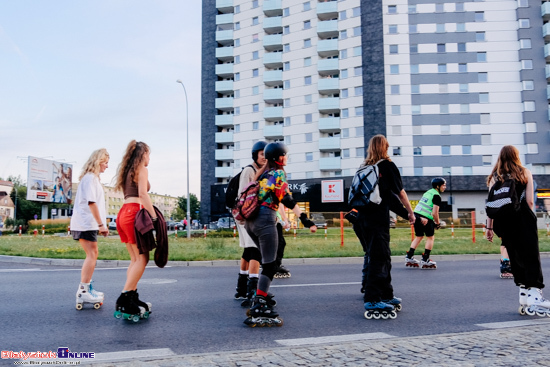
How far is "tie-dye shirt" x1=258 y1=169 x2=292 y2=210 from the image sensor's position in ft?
15.9

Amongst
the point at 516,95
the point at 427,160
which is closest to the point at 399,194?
the point at 427,160

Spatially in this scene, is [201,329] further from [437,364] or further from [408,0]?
[408,0]

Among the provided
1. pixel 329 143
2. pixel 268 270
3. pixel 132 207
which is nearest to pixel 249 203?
pixel 268 270

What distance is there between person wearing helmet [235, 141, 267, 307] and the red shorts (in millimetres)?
1176

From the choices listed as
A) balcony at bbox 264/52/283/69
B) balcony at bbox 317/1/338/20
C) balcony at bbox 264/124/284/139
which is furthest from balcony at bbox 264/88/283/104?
balcony at bbox 317/1/338/20

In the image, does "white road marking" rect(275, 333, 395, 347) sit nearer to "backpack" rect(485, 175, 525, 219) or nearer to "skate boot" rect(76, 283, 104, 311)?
"backpack" rect(485, 175, 525, 219)

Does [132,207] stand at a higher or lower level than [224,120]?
A: lower

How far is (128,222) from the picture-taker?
5031 mm

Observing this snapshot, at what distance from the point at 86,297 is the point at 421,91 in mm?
53114

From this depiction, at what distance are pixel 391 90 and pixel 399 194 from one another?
5142 centimetres

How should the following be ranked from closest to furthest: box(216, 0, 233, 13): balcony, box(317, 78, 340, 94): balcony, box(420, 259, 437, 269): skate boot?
1. box(420, 259, 437, 269): skate boot
2. box(317, 78, 340, 94): balcony
3. box(216, 0, 233, 13): balcony

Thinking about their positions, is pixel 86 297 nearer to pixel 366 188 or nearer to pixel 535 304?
pixel 366 188

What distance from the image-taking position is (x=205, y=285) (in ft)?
25.6

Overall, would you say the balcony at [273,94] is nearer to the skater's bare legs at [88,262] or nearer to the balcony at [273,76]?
the balcony at [273,76]
